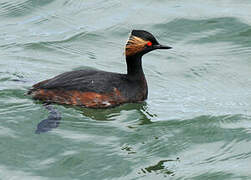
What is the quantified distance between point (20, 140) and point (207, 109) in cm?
313

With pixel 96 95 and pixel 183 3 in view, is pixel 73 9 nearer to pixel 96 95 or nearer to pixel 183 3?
pixel 183 3

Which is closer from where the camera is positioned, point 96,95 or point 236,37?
point 96,95

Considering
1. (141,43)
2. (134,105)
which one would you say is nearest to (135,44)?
(141,43)

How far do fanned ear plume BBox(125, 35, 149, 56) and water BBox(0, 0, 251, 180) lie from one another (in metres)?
0.87

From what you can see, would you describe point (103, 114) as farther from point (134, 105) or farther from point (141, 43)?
point (141, 43)

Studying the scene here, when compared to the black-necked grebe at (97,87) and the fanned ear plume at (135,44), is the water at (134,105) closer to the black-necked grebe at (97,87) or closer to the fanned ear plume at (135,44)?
the black-necked grebe at (97,87)

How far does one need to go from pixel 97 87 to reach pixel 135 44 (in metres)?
0.98

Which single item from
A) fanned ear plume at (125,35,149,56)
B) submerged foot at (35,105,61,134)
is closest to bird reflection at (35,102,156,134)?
submerged foot at (35,105,61,134)

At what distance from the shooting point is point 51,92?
9477 millimetres

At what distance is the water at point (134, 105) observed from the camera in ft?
25.6

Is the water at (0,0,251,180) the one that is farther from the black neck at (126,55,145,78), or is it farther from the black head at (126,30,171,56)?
the black head at (126,30,171,56)

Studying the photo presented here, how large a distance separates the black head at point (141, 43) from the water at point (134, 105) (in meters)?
0.88

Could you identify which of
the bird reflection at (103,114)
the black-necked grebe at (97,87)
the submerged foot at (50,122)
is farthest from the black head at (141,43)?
the submerged foot at (50,122)

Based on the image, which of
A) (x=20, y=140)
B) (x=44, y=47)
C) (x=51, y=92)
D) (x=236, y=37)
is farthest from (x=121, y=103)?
(x=236, y=37)
